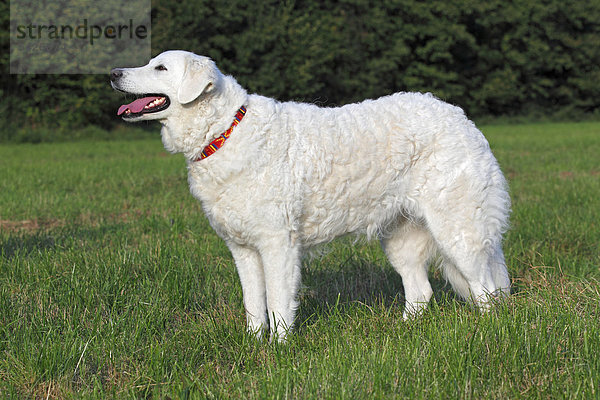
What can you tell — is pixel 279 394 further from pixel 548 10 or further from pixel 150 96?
pixel 548 10

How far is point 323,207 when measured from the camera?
3869 millimetres

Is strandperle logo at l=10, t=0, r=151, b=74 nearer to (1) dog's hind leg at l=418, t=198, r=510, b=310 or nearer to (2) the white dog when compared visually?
(2) the white dog

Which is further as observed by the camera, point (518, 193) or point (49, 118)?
point (49, 118)

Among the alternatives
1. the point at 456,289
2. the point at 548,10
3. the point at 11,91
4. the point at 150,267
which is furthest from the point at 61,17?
the point at 548,10

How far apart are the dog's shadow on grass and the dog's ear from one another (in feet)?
5.27

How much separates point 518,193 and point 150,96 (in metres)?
6.75

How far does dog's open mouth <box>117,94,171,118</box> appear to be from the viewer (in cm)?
375

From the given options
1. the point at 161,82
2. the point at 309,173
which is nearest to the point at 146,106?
the point at 161,82

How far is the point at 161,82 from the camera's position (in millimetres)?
3754

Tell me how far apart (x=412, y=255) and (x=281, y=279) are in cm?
117

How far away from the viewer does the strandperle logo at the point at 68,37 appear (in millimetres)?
20234

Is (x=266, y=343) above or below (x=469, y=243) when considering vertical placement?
A: below

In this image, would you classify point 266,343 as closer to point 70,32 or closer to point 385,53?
point 70,32

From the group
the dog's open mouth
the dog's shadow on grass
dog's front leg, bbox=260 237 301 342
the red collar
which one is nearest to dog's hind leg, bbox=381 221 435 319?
the dog's shadow on grass
